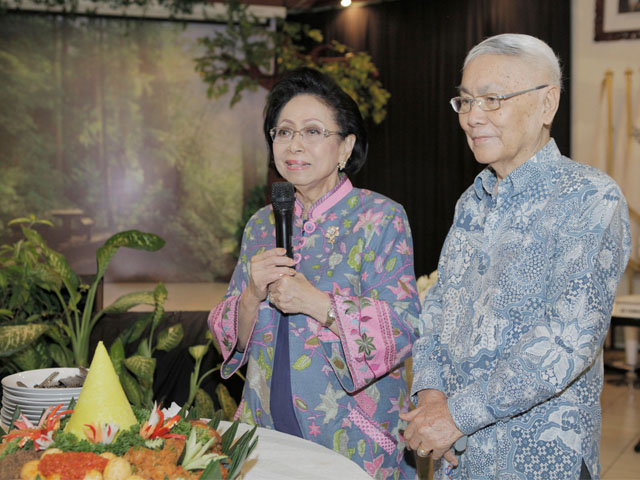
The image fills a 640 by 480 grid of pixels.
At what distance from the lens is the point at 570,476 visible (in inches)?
54.9

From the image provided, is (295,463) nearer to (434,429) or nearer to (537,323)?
(434,429)

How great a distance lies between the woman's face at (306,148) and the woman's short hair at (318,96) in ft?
0.05

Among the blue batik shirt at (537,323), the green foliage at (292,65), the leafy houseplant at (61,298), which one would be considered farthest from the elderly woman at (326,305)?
the green foliage at (292,65)

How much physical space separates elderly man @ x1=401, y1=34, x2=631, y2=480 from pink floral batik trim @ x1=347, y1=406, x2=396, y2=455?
0.21m

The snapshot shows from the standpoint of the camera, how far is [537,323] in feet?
4.60

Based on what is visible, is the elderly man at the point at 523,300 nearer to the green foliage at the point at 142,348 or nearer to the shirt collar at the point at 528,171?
the shirt collar at the point at 528,171

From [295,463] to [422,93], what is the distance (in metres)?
8.02

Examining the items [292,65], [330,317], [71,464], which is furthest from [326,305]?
[292,65]

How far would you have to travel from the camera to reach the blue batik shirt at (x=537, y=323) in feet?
4.48

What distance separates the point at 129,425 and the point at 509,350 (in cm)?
74

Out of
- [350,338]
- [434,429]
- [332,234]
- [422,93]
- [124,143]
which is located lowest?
[434,429]

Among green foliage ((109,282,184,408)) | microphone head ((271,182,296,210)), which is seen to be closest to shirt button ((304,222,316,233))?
microphone head ((271,182,296,210))

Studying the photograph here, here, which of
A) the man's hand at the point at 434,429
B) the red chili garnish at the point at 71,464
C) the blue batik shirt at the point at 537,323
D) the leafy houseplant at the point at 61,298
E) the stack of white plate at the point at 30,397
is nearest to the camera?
the red chili garnish at the point at 71,464

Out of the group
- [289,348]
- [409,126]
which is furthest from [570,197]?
[409,126]
